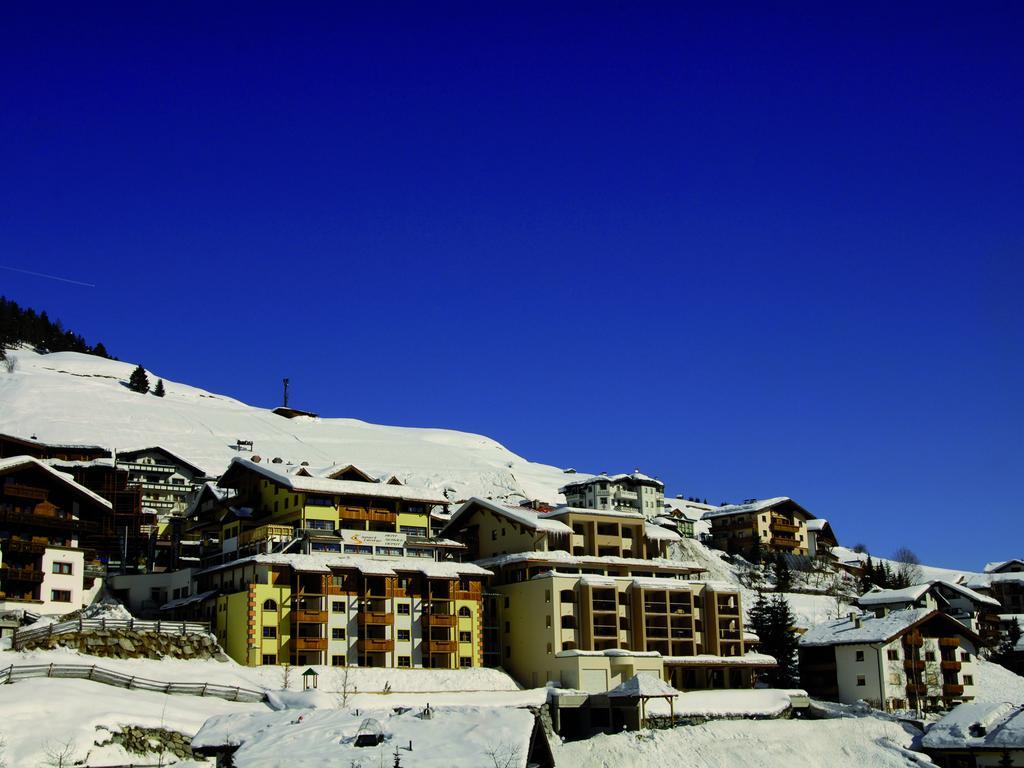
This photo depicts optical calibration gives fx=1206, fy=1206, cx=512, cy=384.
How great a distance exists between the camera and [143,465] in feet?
444

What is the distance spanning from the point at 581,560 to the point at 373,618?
17.3 meters

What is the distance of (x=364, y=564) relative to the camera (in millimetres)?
77938

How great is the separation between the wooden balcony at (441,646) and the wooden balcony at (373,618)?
294cm

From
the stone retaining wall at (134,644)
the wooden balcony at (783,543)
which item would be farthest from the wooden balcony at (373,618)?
the wooden balcony at (783,543)

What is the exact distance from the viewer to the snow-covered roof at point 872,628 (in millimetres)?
88188

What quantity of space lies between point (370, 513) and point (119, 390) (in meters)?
121

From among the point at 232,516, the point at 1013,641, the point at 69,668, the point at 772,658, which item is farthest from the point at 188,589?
the point at 1013,641

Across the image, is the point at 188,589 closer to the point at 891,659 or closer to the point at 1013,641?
the point at 891,659

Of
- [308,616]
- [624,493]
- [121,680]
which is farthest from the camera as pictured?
[624,493]

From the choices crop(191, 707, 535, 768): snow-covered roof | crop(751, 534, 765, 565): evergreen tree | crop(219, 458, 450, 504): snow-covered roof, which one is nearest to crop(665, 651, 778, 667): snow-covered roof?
crop(219, 458, 450, 504): snow-covered roof

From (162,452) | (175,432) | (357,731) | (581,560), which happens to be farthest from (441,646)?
(175,432)

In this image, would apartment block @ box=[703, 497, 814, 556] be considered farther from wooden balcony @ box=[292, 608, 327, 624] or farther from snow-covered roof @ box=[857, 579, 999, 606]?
wooden balcony @ box=[292, 608, 327, 624]

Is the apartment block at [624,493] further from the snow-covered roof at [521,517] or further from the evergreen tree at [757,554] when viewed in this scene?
the snow-covered roof at [521,517]

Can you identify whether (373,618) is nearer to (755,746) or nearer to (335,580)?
(335,580)
